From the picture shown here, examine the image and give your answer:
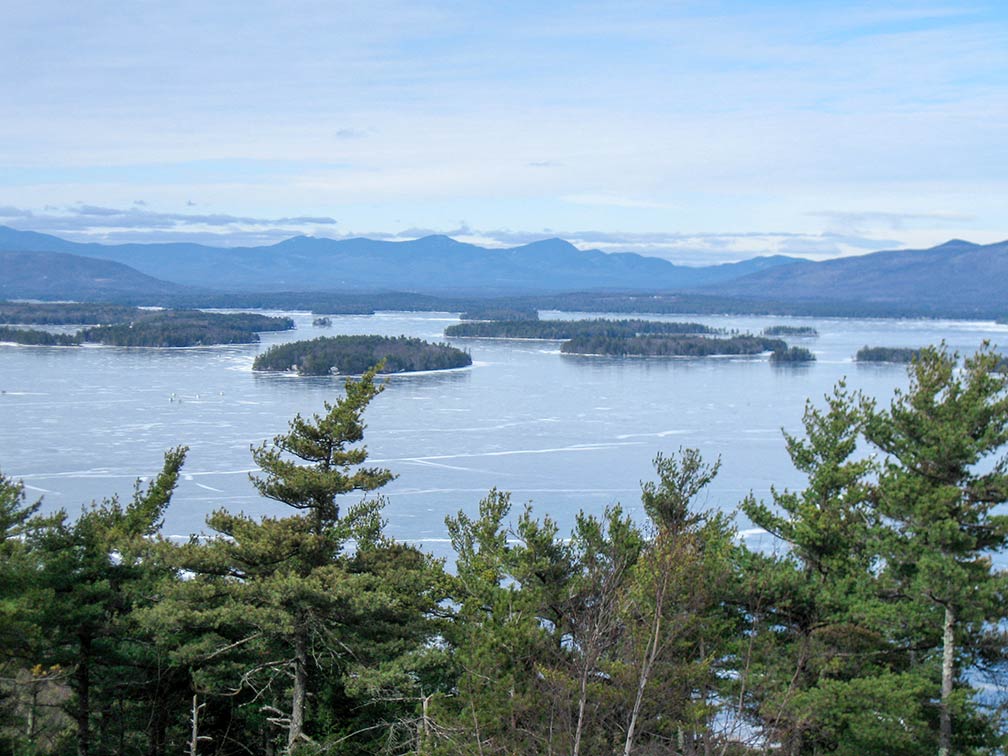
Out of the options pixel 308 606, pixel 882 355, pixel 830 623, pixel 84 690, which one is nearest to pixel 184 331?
pixel 882 355

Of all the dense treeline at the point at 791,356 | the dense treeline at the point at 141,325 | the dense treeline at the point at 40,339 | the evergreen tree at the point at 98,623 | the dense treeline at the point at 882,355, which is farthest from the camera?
the dense treeline at the point at 141,325

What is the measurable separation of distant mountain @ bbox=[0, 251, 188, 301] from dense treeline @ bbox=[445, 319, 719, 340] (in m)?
76.9

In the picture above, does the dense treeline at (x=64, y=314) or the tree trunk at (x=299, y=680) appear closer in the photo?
the tree trunk at (x=299, y=680)

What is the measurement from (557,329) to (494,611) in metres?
77.9

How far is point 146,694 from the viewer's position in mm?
10312

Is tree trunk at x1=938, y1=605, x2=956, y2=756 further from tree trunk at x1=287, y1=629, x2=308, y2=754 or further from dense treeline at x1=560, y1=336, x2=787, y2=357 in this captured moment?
dense treeline at x1=560, y1=336, x2=787, y2=357

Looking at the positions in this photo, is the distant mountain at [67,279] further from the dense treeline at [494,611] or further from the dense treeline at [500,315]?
the dense treeline at [494,611]

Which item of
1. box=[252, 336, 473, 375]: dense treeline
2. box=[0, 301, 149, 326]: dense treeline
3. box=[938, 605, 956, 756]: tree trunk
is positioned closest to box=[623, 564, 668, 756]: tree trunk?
box=[938, 605, 956, 756]: tree trunk

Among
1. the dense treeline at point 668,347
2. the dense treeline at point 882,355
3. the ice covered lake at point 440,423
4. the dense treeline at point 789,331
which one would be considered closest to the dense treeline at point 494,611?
the ice covered lake at point 440,423

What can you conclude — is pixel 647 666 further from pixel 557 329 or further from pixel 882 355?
pixel 557 329

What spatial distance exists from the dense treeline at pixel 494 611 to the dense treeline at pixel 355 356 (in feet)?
134

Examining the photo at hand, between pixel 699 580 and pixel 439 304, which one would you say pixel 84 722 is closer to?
pixel 699 580

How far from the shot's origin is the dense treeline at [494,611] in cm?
855

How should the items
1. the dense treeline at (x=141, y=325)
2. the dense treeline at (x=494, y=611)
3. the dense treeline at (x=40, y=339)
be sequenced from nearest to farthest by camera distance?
the dense treeline at (x=494, y=611) → the dense treeline at (x=40, y=339) → the dense treeline at (x=141, y=325)
